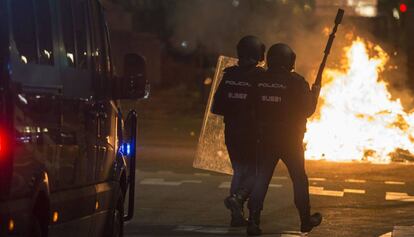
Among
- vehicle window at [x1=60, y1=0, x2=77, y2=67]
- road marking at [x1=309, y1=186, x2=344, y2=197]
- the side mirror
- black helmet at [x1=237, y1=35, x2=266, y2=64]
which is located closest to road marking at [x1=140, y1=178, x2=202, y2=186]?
road marking at [x1=309, y1=186, x2=344, y2=197]

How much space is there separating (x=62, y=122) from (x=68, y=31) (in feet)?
A: 2.41

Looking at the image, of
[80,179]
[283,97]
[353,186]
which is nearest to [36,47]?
[80,179]

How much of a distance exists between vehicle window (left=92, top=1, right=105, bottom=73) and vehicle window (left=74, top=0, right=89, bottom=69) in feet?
0.82

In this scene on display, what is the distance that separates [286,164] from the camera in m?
9.28

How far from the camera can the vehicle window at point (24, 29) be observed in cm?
542

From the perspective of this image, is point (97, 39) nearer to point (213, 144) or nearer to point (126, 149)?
point (126, 149)

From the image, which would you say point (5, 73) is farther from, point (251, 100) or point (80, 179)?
point (251, 100)

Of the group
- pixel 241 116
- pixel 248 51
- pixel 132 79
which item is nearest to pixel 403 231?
pixel 241 116

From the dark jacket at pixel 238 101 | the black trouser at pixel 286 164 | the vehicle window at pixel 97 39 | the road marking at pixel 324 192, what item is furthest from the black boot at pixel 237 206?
the road marking at pixel 324 192

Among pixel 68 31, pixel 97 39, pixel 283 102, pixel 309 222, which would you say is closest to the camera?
pixel 68 31

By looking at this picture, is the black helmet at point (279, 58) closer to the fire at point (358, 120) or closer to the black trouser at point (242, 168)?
the black trouser at point (242, 168)

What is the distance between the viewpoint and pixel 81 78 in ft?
22.1

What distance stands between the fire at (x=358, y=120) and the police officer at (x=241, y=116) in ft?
27.7

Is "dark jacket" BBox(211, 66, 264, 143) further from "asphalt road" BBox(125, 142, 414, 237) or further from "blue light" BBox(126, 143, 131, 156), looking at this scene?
"blue light" BBox(126, 143, 131, 156)
